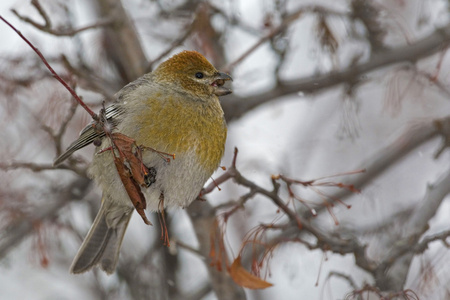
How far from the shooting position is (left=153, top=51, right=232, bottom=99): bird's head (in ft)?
14.3

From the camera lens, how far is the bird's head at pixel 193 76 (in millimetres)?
4344

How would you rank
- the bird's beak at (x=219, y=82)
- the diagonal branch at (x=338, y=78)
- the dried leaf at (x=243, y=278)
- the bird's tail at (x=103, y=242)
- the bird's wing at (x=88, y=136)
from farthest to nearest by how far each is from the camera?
the diagonal branch at (x=338, y=78) < the bird's tail at (x=103, y=242) < the bird's beak at (x=219, y=82) < the bird's wing at (x=88, y=136) < the dried leaf at (x=243, y=278)

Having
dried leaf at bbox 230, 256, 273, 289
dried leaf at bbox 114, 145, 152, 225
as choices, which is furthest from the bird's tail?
dried leaf at bbox 114, 145, 152, 225

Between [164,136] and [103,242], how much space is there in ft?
4.21

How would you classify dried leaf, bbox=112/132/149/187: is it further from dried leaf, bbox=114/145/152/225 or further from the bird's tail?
the bird's tail

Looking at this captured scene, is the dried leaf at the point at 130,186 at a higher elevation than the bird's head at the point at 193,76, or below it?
below

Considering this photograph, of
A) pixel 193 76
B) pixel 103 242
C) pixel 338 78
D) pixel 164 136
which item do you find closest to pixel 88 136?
pixel 164 136

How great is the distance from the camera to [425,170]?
8.02 metres

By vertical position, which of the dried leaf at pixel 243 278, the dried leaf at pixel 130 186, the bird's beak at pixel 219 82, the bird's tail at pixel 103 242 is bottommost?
the dried leaf at pixel 243 278

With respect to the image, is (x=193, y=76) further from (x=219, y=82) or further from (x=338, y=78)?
(x=338, y=78)

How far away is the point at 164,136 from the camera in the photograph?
12.6 feet

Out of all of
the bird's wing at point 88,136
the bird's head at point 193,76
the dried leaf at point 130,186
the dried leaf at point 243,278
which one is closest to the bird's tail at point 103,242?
the bird's wing at point 88,136

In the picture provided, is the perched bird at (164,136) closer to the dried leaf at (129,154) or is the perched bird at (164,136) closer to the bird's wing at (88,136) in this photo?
the bird's wing at (88,136)

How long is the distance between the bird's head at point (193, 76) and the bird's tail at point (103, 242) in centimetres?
107
